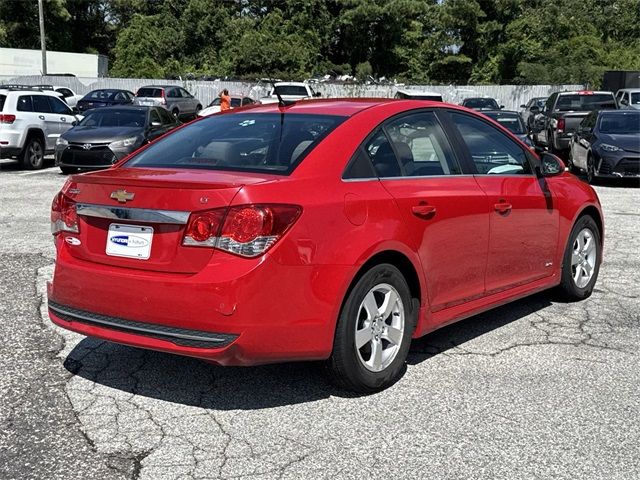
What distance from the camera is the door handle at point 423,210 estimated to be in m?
4.79

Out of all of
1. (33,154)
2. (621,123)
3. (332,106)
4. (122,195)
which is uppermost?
(332,106)

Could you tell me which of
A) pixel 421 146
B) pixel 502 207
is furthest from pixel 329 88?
pixel 421 146

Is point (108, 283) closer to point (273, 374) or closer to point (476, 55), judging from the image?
point (273, 374)

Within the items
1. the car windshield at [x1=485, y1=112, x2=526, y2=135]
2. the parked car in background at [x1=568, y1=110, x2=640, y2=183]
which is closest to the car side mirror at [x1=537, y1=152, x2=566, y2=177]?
the parked car in background at [x1=568, y1=110, x2=640, y2=183]

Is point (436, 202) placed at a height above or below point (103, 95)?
above

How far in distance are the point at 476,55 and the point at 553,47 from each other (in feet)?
17.3

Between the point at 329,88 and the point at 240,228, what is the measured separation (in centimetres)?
4251

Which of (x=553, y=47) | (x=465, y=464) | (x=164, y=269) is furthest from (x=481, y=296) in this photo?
(x=553, y=47)

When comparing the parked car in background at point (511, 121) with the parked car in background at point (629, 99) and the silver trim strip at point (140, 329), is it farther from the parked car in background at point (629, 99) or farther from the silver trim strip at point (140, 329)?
the silver trim strip at point (140, 329)

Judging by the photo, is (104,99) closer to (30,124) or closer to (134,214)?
(30,124)

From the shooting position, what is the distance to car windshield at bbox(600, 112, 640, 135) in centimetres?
1653

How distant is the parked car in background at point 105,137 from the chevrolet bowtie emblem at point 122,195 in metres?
11.5

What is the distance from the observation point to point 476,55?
191ft

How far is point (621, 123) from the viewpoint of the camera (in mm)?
16750
